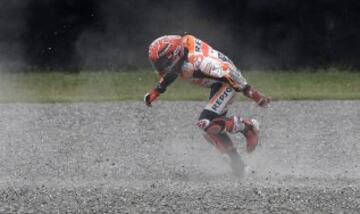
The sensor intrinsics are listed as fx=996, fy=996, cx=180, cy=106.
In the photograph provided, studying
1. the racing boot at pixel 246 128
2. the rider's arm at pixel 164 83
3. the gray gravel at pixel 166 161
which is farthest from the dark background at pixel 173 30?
the rider's arm at pixel 164 83

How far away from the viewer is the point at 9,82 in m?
A: 21.6

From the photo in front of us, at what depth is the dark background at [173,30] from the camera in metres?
23.1

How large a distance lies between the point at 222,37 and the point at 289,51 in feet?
5.47

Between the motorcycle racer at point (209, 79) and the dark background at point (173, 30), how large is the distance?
34.8 feet

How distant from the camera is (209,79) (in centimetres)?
1213

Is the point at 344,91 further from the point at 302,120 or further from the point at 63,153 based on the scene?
the point at 63,153

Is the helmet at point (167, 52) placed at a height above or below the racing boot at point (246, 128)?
above

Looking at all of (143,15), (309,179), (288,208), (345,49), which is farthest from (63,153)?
(345,49)

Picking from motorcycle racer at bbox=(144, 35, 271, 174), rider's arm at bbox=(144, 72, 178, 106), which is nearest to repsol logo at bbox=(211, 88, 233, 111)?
motorcycle racer at bbox=(144, 35, 271, 174)

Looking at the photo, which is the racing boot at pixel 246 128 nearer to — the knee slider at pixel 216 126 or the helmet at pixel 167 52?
the knee slider at pixel 216 126

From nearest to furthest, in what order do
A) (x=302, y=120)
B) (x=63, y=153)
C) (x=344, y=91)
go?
(x=63, y=153) < (x=302, y=120) < (x=344, y=91)

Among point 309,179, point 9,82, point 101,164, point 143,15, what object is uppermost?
point 309,179

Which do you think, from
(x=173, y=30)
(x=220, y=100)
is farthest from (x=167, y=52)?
(x=173, y=30)

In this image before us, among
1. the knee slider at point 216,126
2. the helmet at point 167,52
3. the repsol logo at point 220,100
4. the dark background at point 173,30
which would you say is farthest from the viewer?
the dark background at point 173,30
